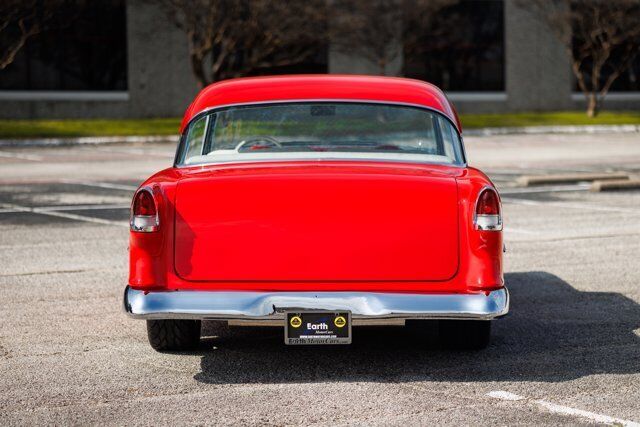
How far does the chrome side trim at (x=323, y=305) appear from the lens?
19.0ft

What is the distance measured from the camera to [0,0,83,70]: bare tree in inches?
1390

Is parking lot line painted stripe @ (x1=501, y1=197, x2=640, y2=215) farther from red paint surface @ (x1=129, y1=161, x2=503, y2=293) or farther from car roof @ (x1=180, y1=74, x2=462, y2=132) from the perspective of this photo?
red paint surface @ (x1=129, y1=161, x2=503, y2=293)

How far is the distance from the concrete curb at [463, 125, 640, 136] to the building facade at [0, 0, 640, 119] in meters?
9.83

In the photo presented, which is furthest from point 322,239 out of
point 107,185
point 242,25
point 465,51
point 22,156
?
point 465,51

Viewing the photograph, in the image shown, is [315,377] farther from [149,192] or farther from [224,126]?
[224,126]

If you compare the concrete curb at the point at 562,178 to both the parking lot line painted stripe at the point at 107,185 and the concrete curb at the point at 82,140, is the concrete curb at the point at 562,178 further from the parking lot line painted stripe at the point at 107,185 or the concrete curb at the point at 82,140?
the concrete curb at the point at 82,140

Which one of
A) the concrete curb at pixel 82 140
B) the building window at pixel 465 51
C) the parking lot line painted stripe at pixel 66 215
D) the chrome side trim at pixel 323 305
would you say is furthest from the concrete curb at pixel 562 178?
the building window at pixel 465 51

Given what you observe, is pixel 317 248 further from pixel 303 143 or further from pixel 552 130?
pixel 552 130

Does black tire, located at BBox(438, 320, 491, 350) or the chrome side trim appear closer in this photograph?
the chrome side trim

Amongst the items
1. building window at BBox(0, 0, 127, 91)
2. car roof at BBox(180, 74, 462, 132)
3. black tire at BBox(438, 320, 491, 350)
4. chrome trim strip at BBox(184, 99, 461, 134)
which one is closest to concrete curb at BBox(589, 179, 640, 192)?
car roof at BBox(180, 74, 462, 132)

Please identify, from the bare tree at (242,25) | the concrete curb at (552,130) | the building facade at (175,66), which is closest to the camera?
the concrete curb at (552,130)

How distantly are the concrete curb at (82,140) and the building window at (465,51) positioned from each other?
58.1 ft

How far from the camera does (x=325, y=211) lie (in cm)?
595

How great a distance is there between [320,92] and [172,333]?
1755 millimetres
